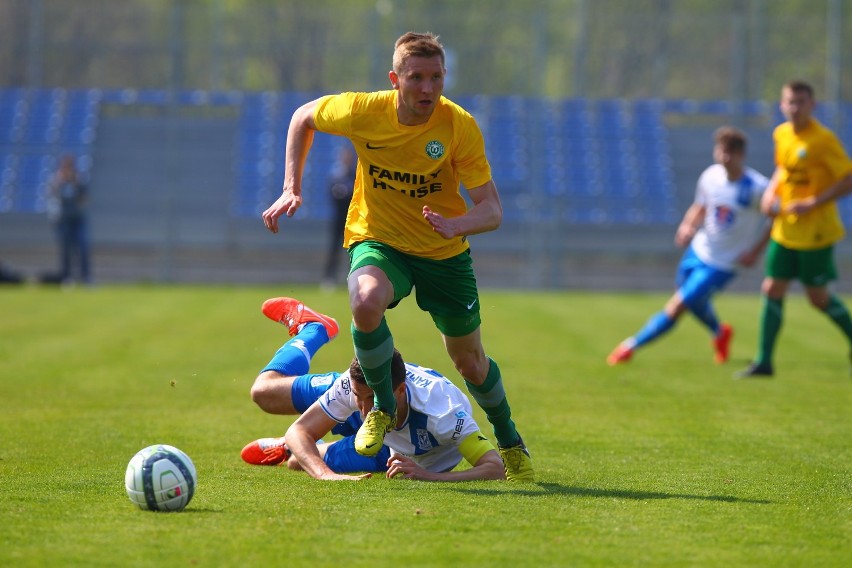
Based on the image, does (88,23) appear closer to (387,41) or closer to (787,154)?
(387,41)

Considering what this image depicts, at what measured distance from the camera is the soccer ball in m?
5.55

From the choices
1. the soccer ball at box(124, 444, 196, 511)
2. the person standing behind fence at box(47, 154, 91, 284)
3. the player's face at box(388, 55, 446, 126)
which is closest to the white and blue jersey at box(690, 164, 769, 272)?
the player's face at box(388, 55, 446, 126)

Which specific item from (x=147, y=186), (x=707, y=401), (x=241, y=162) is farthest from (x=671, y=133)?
(x=707, y=401)

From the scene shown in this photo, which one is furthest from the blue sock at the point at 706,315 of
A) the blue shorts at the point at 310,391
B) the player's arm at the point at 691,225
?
the blue shorts at the point at 310,391

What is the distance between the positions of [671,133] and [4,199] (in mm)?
14188

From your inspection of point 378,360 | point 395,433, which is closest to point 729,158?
point 395,433

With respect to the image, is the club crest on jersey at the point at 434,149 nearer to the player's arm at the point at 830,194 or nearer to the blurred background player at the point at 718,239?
the player's arm at the point at 830,194

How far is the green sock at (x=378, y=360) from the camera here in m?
6.20

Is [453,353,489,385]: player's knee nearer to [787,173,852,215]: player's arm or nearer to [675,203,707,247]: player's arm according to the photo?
[787,173,852,215]: player's arm

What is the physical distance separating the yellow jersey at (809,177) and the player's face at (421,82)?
618 cm

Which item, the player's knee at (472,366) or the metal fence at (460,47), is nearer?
the player's knee at (472,366)

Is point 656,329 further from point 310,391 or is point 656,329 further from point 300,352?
point 310,391

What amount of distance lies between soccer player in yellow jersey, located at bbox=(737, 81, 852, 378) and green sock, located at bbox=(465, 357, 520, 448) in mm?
5574

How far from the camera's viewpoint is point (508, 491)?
629 centimetres
